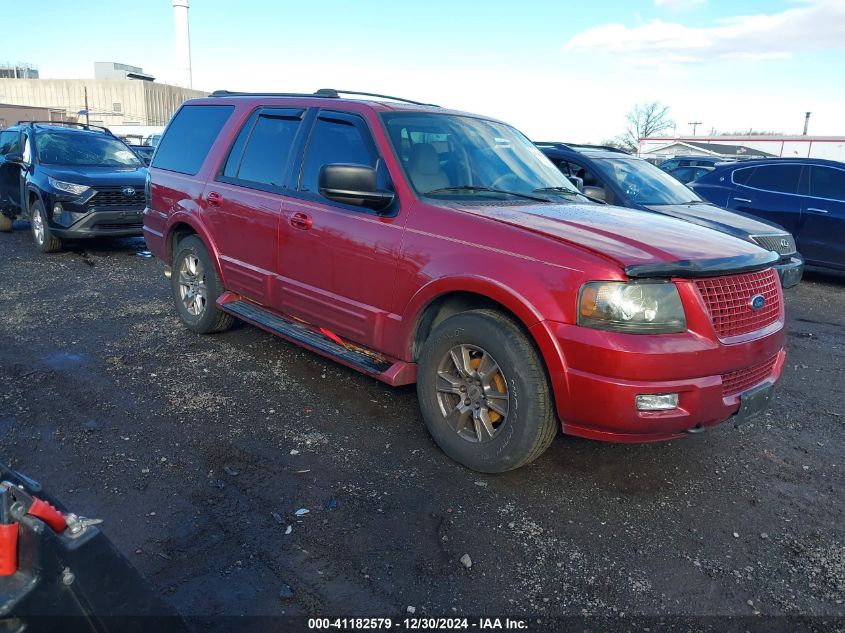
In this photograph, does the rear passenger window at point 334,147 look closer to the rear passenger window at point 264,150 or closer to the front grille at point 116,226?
the rear passenger window at point 264,150

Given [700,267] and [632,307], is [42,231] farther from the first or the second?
[700,267]

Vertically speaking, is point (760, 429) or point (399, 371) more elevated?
point (399, 371)

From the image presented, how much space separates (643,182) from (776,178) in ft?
9.98

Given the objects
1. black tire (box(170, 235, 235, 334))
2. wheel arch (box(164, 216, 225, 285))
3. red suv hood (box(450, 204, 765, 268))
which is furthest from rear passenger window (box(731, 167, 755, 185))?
wheel arch (box(164, 216, 225, 285))

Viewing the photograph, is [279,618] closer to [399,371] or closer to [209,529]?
[209,529]

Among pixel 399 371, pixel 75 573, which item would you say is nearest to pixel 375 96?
pixel 399 371

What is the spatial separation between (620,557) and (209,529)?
186 cm

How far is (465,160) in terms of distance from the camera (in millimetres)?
4199

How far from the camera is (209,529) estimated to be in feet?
9.64

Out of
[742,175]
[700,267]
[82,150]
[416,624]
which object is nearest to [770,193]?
[742,175]

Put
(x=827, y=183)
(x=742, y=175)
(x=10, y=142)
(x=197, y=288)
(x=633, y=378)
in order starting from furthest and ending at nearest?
(x=10, y=142)
(x=742, y=175)
(x=827, y=183)
(x=197, y=288)
(x=633, y=378)

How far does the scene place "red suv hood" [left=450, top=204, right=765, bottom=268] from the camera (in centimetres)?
307

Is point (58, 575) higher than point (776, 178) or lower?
lower

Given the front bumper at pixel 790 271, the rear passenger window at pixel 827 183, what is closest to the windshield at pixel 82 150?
the front bumper at pixel 790 271
